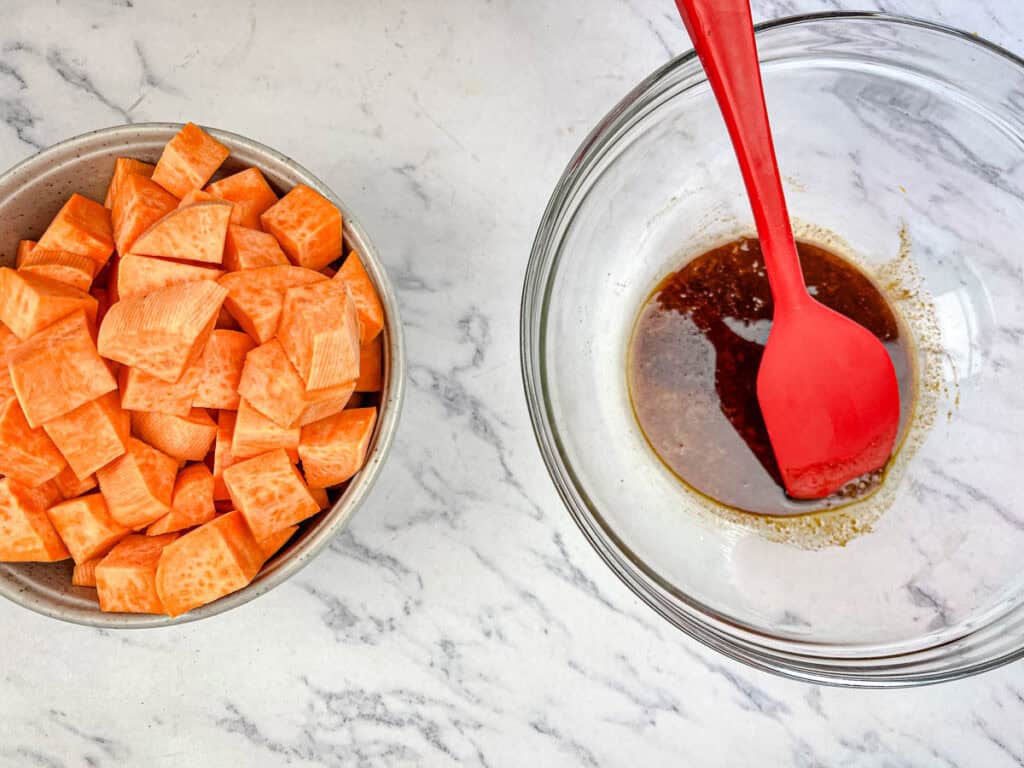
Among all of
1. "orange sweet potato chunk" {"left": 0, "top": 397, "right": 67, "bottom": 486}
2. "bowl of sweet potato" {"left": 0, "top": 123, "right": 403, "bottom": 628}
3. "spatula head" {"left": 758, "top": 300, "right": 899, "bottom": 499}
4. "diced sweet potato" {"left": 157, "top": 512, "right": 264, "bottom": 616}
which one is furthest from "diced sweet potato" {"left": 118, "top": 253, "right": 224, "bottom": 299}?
"spatula head" {"left": 758, "top": 300, "right": 899, "bottom": 499}

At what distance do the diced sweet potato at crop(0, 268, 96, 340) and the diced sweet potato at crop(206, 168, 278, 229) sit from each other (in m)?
0.23

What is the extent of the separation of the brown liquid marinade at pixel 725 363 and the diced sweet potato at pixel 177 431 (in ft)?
2.18

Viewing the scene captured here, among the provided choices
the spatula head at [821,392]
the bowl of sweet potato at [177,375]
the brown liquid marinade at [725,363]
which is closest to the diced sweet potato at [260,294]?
the bowl of sweet potato at [177,375]

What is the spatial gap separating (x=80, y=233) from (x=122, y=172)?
106mm

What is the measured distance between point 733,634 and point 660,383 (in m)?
0.40

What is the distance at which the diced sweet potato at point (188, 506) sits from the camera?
112 centimetres

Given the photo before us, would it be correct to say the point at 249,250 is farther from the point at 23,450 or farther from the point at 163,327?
the point at 23,450

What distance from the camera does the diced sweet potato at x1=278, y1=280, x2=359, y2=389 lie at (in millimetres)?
1024

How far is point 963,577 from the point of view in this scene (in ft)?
4.12

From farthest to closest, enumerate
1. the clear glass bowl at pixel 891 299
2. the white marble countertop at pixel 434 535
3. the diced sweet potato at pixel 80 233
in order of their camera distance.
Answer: the white marble countertop at pixel 434 535
the clear glass bowl at pixel 891 299
the diced sweet potato at pixel 80 233

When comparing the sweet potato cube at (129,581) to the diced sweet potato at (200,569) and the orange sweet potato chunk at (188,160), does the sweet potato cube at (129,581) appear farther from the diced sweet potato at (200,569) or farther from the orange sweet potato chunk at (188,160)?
the orange sweet potato chunk at (188,160)

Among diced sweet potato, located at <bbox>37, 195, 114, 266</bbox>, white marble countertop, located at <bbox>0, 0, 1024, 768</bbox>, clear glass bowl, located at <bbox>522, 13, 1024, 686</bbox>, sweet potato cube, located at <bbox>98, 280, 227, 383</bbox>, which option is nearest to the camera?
sweet potato cube, located at <bbox>98, 280, 227, 383</bbox>

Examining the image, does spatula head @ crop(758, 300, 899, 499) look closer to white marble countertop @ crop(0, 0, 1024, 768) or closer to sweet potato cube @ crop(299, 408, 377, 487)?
white marble countertop @ crop(0, 0, 1024, 768)

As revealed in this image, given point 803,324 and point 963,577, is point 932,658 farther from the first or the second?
point 803,324
